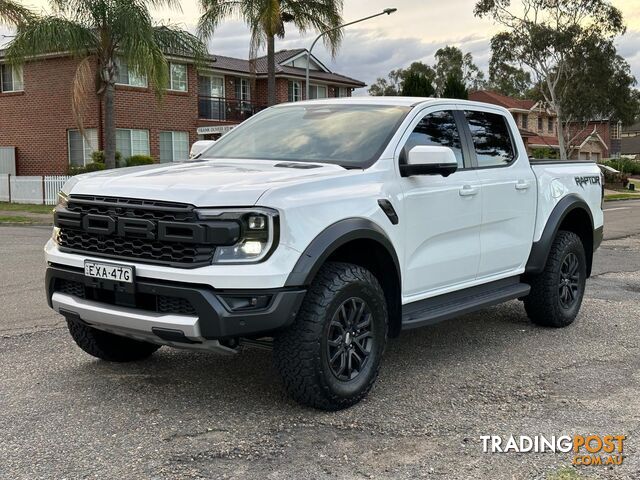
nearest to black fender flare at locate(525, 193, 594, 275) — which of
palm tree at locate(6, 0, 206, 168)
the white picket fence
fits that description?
palm tree at locate(6, 0, 206, 168)

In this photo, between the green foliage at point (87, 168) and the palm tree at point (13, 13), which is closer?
the palm tree at point (13, 13)

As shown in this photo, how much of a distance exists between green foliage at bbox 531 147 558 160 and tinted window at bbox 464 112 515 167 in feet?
163

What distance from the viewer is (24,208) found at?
75.5 feet

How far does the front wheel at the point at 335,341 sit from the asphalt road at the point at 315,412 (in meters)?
0.17

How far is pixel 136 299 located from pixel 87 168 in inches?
817

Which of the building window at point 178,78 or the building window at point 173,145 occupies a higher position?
the building window at point 178,78

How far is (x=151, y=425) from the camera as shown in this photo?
4145mm

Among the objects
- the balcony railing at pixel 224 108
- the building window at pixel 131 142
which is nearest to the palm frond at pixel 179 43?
the building window at pixel 131 142

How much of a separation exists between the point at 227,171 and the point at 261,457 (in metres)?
1.73

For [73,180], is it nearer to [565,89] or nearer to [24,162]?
[24,162]

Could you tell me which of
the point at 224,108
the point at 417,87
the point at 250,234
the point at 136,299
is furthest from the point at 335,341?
the point at 224,108

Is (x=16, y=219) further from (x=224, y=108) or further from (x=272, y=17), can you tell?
(x=224, y=108)

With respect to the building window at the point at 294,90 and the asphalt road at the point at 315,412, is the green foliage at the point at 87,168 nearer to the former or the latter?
the building window at the point at 294,90

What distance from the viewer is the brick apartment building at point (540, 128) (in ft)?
197
